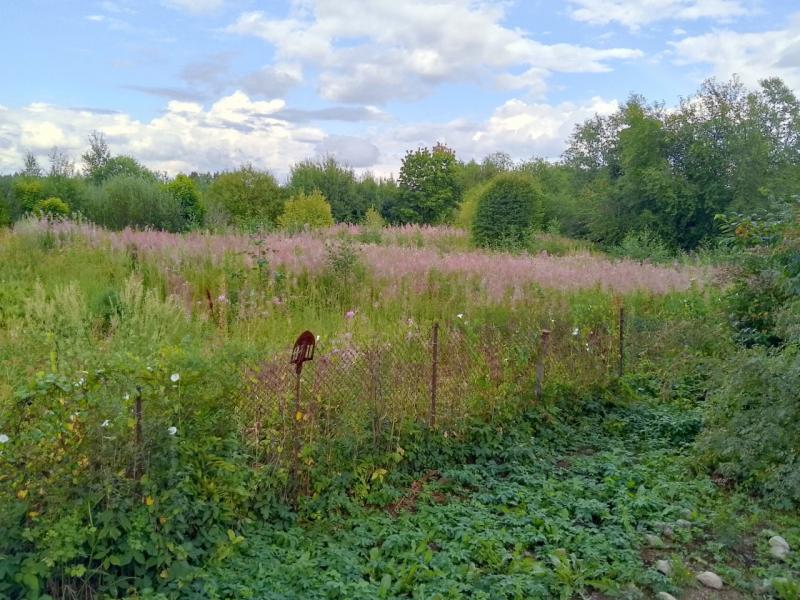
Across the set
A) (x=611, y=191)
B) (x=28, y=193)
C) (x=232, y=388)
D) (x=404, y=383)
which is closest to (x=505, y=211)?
(x=611, y=191)

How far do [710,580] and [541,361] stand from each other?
112 inches

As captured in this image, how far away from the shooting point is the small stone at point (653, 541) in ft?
13.6

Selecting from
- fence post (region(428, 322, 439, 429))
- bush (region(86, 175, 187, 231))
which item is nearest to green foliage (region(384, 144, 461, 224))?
bush (region(86, 175, 187, 231))

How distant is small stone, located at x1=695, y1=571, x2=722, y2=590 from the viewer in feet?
12.2

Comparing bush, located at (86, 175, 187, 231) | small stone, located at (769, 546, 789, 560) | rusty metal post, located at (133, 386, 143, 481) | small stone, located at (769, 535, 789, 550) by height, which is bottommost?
small stone, located at (769, 546, 789, 560)

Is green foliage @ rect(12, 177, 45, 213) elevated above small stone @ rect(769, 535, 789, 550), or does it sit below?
Answer: above

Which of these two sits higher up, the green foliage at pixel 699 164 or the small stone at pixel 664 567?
the green foliage at pixel 699 164

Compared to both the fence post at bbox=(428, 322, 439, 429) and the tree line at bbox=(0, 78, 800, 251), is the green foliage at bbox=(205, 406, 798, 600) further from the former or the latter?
the tree line at bbox=(0, 78, 800, 251)

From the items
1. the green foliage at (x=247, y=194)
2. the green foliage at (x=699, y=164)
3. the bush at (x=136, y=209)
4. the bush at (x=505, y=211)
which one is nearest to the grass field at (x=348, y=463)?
the bush at (x=136, y=209)

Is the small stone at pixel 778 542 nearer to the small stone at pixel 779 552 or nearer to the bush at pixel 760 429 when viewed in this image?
the small stone at pixel 779 552

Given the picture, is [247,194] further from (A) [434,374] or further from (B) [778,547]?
(B) [778,547]

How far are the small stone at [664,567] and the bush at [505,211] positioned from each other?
16676 mm

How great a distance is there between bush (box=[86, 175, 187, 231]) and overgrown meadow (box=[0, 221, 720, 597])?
370 inches

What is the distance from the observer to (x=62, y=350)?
4.48m
